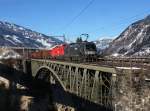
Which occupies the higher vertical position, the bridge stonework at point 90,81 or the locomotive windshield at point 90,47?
the locomotive windshield at point 90,47

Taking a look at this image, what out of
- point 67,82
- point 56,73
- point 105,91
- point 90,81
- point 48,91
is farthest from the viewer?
point 48,91

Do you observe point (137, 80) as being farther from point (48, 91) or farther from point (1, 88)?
point (1, 88)

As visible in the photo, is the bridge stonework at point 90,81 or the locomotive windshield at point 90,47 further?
the locomotive windshield at point 90,47

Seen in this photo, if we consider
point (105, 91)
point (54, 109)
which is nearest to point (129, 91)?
point (105, 91)

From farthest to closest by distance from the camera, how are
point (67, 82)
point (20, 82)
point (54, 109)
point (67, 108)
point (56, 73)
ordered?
point (20, 82) → point (54, 109) → point (67, 108) → point (56, 73) → point (67, 82)

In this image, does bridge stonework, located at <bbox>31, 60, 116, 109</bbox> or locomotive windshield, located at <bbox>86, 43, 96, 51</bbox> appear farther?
locomotive windshield, located at <bbox>86, 43, 96, 51</bbox>

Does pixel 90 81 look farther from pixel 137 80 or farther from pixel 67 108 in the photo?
pixel 67 108

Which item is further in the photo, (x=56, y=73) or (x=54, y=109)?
(x=54, y=109)

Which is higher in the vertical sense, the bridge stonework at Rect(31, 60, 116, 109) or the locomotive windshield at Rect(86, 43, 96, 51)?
the locomotive windshield at Rect(86, 43, 96, 51)

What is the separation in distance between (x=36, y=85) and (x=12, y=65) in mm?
13211

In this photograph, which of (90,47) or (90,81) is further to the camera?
(90,47)

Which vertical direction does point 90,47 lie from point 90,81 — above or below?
above

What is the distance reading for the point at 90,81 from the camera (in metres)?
43.2

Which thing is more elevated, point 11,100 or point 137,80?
point 137,80
